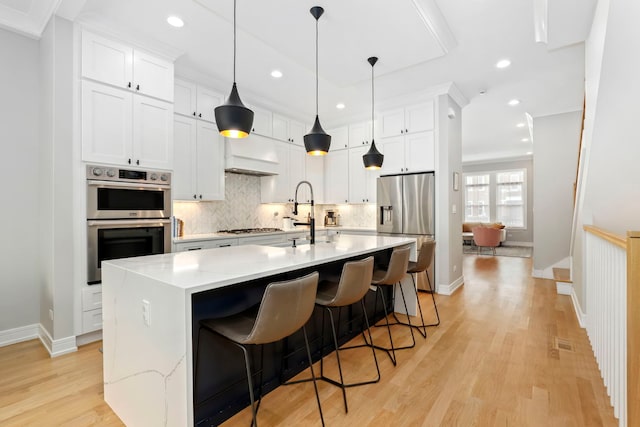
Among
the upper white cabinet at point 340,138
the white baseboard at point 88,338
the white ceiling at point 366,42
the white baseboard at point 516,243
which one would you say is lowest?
the white baseboard at point 88,338

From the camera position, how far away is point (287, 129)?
527 centimetres

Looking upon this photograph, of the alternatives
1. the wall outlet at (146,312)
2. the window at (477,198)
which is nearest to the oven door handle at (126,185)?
the wall outlet at (146,312)

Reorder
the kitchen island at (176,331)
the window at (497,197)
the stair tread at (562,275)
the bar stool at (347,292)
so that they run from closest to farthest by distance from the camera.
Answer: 1. the kitchen island at (176,331)
2. the bar stool at (347,292)
3. the stair tread at (562,275)
4. the window at (497,197)

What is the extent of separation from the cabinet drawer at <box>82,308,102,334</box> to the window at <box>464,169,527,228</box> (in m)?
10.6

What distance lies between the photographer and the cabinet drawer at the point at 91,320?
108 inches

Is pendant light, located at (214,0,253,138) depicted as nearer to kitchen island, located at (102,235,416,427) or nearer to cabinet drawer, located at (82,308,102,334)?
kitchen island, located at (102,235,416,427)

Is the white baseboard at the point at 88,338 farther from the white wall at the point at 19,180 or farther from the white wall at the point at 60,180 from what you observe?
the white wall at the point at 19,180

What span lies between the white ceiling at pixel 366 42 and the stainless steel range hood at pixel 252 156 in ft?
2.16

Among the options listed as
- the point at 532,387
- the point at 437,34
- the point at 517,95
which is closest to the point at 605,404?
the point at 532,387

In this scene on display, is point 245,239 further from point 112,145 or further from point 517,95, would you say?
point 517,95

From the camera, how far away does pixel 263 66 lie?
3635mm

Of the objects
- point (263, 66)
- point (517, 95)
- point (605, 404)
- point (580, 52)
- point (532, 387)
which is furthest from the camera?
point (517, 95)

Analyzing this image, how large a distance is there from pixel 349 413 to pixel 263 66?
11.6ft

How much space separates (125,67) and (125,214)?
1.40 metres
